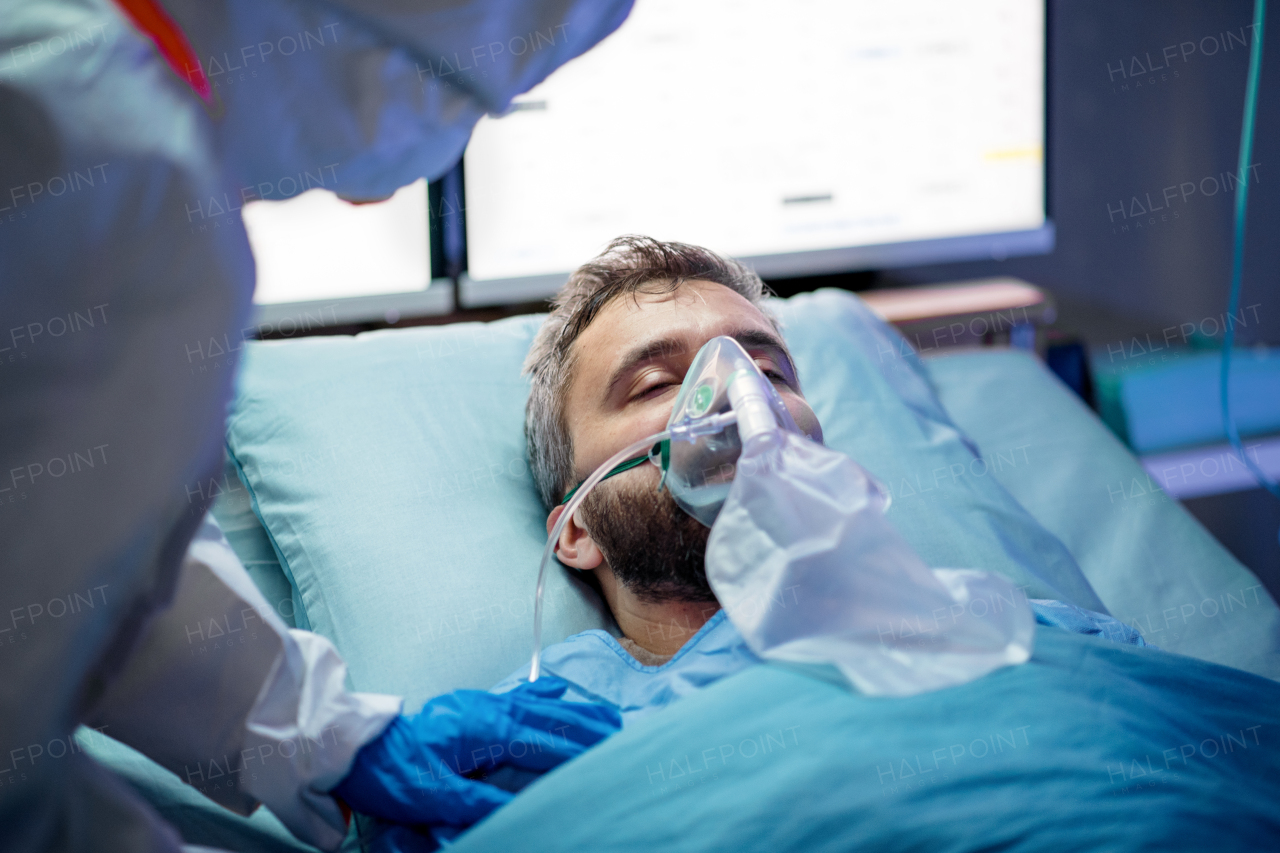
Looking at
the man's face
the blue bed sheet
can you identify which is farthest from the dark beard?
the blue bed sheet

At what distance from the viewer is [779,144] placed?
7.17ft

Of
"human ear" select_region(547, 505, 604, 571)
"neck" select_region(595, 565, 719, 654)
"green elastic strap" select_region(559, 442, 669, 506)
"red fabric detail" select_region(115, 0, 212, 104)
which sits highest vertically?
"red fabric detail" select_region(115, 0, 212, 104)

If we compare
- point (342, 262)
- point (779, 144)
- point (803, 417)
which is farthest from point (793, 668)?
point (779, 144)

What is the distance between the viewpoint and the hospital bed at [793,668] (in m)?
0.87

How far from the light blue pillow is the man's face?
18 centimetres

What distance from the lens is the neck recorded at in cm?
127

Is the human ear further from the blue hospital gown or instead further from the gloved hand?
the gloved hand

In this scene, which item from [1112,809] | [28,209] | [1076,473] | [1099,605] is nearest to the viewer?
[28,209]

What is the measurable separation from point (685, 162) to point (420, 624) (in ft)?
3.87

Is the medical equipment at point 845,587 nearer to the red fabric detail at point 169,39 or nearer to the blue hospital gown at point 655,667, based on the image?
the blue hospital gown at point 655,667

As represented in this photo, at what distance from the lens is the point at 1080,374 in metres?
2.38

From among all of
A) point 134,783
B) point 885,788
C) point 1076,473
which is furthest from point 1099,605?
point 134,783

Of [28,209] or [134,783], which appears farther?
[134,783]

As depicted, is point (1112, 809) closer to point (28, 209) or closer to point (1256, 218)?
point (28, 209)
